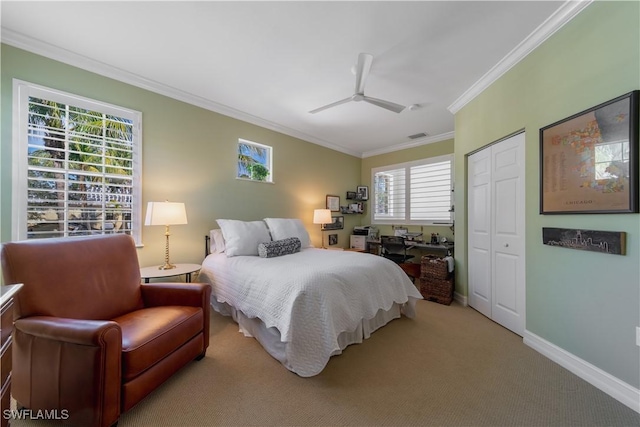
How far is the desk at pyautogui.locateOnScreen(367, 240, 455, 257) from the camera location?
4014 mm

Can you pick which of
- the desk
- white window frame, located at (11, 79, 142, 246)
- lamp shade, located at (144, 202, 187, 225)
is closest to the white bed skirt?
lamp shade, located at (144, 202, 187, 225)

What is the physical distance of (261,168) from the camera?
410 cm

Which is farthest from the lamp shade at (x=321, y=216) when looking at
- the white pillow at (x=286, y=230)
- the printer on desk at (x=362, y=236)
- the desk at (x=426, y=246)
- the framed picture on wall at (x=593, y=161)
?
the framed picture on wall at (x=593, y=161)

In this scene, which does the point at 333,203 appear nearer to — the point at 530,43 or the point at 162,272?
the point at 162,272

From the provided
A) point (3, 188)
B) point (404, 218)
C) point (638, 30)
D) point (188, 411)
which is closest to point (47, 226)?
point (3, 188)

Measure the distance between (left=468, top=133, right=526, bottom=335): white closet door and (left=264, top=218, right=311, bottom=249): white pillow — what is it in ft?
7.53

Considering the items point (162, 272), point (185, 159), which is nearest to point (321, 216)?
point (185, 159)

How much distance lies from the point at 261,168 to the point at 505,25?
3381mm

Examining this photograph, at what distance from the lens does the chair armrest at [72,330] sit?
1.22m

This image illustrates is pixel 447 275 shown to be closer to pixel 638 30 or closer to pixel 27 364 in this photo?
pixel 638 30

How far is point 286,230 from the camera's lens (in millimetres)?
3479

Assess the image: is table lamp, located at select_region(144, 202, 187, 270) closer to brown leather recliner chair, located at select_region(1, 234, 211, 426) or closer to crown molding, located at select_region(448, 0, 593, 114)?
brown leather recliner chair, located at select_region(1, 234, 211, 426)

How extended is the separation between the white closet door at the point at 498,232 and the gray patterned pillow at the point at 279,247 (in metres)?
2.32

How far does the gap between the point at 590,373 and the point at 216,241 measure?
3694 mm
